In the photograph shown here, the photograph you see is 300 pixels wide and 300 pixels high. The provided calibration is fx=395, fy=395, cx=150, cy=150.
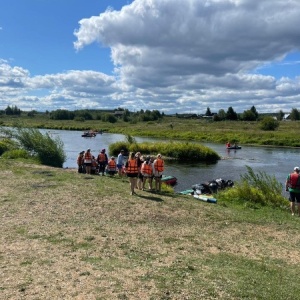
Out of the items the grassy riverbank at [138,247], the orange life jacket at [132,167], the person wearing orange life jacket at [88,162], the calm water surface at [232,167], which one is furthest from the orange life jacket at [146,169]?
the calm water surface at [232,167]

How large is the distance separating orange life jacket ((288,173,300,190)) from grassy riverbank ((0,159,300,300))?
1.22 m

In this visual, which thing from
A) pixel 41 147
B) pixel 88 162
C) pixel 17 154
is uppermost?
pixel 41 147

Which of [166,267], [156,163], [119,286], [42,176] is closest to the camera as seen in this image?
[119,286]

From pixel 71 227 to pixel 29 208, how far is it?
9.61 ft

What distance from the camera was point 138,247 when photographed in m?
10.2

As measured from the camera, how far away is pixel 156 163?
18688 millimetres

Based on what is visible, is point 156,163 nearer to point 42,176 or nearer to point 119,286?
point 42,176

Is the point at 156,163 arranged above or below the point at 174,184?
above

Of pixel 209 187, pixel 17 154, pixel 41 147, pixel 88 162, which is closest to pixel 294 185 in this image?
pixel 209 187

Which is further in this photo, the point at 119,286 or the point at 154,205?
the point at 154,205

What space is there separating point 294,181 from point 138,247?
27.9 feet

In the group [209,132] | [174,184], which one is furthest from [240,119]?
[174,184]

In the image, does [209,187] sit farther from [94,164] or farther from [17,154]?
[17,154]

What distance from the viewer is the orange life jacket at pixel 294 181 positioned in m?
15.9
